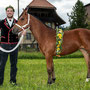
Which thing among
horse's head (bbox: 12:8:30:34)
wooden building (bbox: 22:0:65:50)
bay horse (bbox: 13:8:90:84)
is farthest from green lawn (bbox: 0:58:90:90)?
wooden building (bbox: 22:0:65:50)

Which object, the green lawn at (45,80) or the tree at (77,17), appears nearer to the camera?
the green lawn at (45,80)

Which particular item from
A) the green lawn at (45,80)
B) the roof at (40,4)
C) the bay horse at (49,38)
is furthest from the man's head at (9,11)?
the roof at (40,4)

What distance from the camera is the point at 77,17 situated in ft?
110

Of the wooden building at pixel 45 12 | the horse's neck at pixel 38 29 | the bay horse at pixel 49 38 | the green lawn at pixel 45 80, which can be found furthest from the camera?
the wooden building at pixel 45 12

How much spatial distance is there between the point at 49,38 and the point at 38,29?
0.52 metres

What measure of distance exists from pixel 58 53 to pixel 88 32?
1504 mm

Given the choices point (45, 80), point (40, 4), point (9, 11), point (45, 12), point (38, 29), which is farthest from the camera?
point (40, 4)

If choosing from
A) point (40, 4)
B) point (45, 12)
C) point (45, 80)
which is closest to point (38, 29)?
point (45, 80)

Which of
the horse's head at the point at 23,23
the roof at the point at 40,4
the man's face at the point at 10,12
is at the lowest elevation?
the horse's head at the point at 23,23

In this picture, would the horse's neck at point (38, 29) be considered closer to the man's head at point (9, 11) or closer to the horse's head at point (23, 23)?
the horse's head at point (23, 23)

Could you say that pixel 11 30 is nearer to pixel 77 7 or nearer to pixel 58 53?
pixel 58 53

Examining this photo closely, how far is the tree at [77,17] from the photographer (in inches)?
1305

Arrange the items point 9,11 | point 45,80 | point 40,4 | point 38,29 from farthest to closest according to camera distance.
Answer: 1. point 40,4
2. point 45,80
3. point 38,29
4. point 9,11

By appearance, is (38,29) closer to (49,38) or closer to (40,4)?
(49,38)
